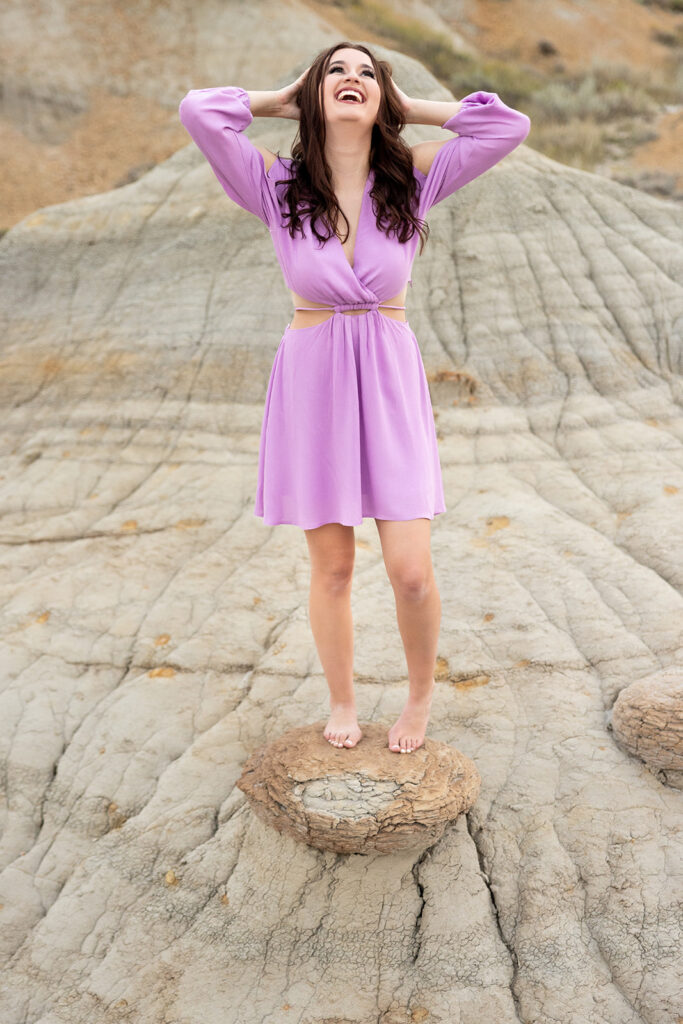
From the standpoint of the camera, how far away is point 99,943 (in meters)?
2.53

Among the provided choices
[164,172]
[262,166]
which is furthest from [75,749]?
[164,172]

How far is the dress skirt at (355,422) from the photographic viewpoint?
228 centimetres

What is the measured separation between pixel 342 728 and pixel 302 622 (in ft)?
3.00

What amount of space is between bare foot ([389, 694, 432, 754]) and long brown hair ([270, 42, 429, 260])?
1.34 meters

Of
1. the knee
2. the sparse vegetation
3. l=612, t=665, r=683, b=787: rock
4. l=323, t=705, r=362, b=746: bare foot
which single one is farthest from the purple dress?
the sparse vegetation

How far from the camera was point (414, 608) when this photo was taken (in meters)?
2.39

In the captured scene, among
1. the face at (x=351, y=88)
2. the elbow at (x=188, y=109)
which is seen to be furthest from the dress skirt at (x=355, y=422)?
the elbow at (x=188, y=109)

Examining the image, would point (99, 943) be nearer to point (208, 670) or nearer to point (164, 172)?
point (208, 670)

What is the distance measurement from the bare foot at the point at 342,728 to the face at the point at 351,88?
1678mm

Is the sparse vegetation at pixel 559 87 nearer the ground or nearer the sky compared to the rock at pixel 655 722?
nearer the sky

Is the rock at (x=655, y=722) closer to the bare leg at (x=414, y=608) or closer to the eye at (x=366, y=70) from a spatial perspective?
the bare leg at (x=414, y=608)

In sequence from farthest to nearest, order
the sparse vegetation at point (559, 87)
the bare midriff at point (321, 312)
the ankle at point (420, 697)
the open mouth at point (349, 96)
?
the sparse vegetation at point (559, 87) → the ankle at point (420, 697) → the bare midriff at point (321, 312) → the open mouth at point (349, 96)

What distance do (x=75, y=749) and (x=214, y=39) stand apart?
47.3 ft

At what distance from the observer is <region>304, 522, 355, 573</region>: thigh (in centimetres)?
239
